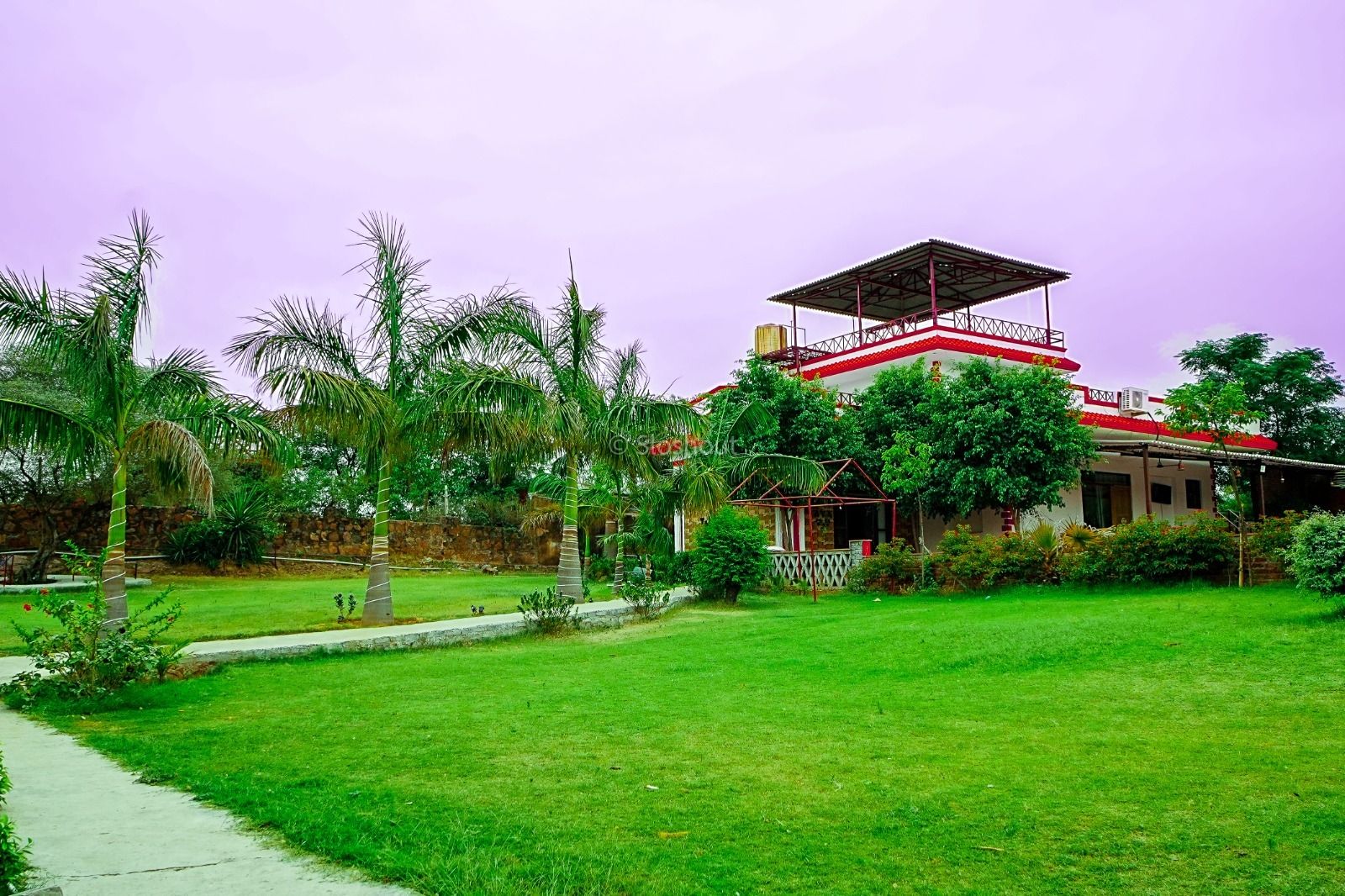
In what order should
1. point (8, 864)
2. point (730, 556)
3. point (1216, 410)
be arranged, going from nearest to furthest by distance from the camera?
point (8, 864) < point (1216, 410) < point (730, 556)

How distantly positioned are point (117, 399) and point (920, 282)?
23034 millimetres

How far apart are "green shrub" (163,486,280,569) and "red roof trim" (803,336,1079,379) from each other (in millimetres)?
14954

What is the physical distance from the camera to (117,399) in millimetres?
12273

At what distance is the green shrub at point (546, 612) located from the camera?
14.5 m

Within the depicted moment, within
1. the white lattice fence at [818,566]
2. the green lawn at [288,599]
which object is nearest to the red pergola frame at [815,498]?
the white lattice fence at [818,566]

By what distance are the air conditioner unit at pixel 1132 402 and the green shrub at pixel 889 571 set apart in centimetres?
1007

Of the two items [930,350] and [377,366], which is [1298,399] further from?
[377,366]

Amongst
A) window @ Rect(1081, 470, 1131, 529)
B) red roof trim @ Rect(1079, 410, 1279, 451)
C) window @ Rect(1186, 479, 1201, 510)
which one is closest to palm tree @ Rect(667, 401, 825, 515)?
red roof trim @ Rect(1079, 410, 1279, 451)

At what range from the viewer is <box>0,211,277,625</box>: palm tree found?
11961 mm

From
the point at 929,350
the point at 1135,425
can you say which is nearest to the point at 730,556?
the point at 929,350

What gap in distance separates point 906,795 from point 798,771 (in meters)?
0.75

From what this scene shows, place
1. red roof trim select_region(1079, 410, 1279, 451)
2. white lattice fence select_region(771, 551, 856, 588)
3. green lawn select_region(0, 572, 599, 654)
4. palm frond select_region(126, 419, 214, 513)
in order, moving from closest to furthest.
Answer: palm frond select_region(126, 419, 214, 513)
green lawn select_region(0, 572, 599, 654)
white lattice fence select_region(771, 551, 856, 588)
red roof trim select_region(1079, 410, 1279, 451)

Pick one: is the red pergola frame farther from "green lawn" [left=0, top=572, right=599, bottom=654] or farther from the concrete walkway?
the concrete walkway

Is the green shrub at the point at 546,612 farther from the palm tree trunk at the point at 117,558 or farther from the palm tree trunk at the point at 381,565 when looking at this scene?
the palm tree trunk at the point at 117,558
